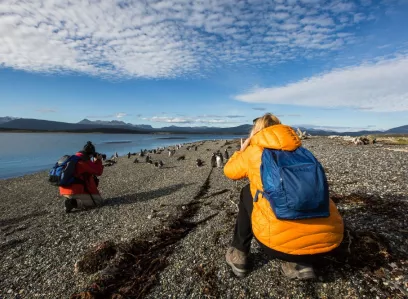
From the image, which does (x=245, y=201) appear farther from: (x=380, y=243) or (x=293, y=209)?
(x=380, y=243)

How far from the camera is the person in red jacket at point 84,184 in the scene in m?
9.93

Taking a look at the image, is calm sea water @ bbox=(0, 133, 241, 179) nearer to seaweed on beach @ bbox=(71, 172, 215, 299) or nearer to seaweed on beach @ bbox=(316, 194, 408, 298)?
seaweed on beach @ bbox=(71, 172, 215, 299)

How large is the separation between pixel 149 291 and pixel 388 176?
10357mm

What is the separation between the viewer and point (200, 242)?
6.12 m

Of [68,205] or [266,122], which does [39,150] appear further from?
[266,122]

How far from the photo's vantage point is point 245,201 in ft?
13.9

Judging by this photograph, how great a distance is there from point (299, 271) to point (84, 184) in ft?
29.5

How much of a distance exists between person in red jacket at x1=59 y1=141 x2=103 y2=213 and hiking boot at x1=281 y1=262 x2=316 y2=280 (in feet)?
27.3

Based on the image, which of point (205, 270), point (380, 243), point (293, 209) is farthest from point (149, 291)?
point (380, 243)

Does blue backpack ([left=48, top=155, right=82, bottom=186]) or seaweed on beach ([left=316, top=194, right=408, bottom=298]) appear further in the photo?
blue backpack ([left=48, top=155, right=82, bottom=186])

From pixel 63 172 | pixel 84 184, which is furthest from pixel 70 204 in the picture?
pixel 63 172

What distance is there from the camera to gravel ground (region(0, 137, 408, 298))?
4266 mm

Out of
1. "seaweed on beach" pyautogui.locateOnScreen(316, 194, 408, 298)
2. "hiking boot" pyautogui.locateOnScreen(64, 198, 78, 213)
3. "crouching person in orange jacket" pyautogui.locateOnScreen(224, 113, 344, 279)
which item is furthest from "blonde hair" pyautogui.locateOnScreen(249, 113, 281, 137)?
"hiking boot" pyautogui.locateOnScreen(64, 198, 78, 213)

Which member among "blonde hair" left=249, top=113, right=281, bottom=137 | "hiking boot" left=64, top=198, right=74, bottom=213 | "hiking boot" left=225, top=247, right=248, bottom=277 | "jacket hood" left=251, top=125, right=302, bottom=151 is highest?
"blonde hair" left=249, top=113, right=281, bottom=137
